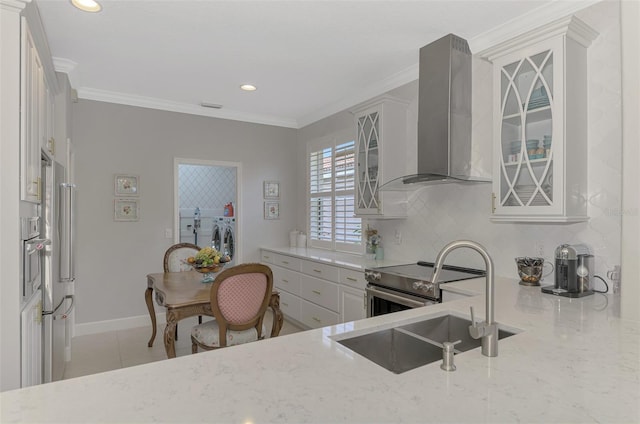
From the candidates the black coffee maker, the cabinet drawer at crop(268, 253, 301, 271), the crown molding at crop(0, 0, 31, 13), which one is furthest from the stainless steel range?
the crown molding at crop(0, 0, 31, 13)

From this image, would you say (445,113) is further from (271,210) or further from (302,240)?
(271,210)

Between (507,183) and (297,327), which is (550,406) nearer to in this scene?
(507,183)

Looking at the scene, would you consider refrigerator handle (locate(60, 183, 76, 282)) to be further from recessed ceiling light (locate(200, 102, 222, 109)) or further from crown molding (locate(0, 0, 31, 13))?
recessed ceiling light (locate(200, 102, 222, 109))

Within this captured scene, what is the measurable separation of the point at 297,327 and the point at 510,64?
333 centimetres

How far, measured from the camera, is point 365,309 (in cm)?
319

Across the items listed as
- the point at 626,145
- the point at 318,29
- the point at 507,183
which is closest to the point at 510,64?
the point at 507,183

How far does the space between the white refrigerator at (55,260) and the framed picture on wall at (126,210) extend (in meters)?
Result: 1.40

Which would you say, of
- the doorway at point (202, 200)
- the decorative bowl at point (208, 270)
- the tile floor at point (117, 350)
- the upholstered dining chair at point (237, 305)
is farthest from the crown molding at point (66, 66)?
the doorway at point (202, 200)

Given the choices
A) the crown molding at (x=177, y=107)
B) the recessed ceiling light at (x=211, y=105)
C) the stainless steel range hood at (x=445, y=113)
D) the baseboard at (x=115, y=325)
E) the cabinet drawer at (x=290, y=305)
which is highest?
the recessed ceiling light at (x=211, y=105)

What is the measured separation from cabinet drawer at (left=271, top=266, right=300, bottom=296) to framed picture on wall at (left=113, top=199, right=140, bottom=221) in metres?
1.79

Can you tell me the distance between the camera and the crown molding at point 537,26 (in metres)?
2.17

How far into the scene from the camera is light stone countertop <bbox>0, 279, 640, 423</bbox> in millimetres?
817

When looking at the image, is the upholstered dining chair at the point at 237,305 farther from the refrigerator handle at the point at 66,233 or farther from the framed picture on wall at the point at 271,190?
the framed picture on wall at the point at 271,190

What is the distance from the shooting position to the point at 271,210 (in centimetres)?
530
